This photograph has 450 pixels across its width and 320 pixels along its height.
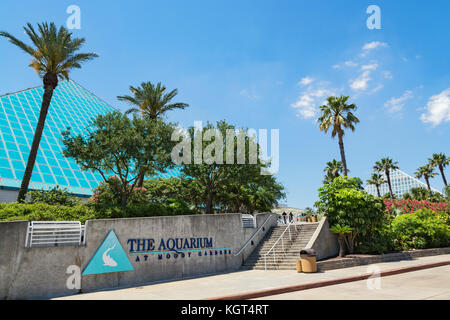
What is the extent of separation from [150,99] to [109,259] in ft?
62.0

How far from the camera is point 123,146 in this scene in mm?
18734

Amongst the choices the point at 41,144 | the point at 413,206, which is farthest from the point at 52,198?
the point at 413,206

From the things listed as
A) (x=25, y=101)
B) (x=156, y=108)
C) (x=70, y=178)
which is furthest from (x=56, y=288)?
(x=25, y=101)

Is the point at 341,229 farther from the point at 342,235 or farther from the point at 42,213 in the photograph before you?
the point at 42,213

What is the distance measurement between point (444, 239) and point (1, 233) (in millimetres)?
27731

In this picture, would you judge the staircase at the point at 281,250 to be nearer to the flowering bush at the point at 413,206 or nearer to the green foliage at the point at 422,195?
the flowering bush at the point at 413,206

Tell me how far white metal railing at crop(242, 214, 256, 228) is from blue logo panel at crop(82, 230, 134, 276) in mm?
7842

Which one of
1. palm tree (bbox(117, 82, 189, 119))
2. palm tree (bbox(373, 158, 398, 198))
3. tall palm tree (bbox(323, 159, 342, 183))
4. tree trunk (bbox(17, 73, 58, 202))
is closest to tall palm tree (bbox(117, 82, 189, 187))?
palm tree (bbox(117, 82, 189, 119))

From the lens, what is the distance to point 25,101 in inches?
1750

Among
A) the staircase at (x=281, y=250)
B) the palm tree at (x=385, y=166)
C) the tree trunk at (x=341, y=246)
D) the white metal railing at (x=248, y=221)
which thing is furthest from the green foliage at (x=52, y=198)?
the palm tree at (x=385, y=166)

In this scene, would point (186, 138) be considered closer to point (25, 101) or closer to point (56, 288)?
point (56, 288)

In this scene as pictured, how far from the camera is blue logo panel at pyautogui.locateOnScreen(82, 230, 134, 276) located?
1224cm

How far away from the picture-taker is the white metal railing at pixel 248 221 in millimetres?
18672
